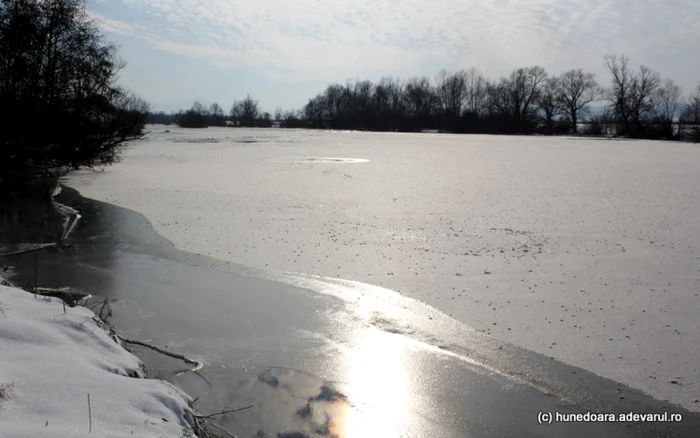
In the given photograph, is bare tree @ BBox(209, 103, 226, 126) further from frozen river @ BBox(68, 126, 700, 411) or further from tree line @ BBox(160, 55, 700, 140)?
frozen river @ BBox(68, 126, 700, 411)

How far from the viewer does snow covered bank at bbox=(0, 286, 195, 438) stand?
2.62 meters

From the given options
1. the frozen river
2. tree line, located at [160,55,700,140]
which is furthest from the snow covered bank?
tree line, located at [160,55,700,140]

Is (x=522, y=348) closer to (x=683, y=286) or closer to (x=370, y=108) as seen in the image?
(x=683, y=286)

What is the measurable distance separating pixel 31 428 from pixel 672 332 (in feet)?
16.5

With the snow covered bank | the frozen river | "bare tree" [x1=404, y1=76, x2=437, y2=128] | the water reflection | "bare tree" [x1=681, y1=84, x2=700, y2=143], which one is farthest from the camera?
"bare tree" [x1=404, y1=76, x2=437, y2=128]

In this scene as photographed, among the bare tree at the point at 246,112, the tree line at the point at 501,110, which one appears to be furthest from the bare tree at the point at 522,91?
Result: the bare tree at the point at 246,112

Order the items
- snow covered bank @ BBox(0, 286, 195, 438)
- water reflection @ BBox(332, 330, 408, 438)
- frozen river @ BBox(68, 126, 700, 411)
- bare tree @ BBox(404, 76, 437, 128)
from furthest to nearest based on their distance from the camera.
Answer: bare tree @ BBox(404, 76, 437, 128), frozen river @ BBox(68, 126, 700, 411), water reflection @ BBox(332, 330, 408, 438), snow covered bank @ BBox(0, 286, 195, 438)

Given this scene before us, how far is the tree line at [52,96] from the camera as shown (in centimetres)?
918

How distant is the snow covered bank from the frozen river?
3.06m

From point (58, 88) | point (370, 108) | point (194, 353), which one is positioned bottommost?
point (194, 353)

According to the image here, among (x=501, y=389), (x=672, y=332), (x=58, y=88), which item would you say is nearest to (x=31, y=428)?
(x=501, y=389)

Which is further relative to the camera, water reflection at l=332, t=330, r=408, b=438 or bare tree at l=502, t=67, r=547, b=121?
bare tree at l=502, t=67, r=547, b=121

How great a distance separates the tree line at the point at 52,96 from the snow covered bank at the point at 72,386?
4945mm

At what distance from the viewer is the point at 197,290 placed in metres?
6.34
